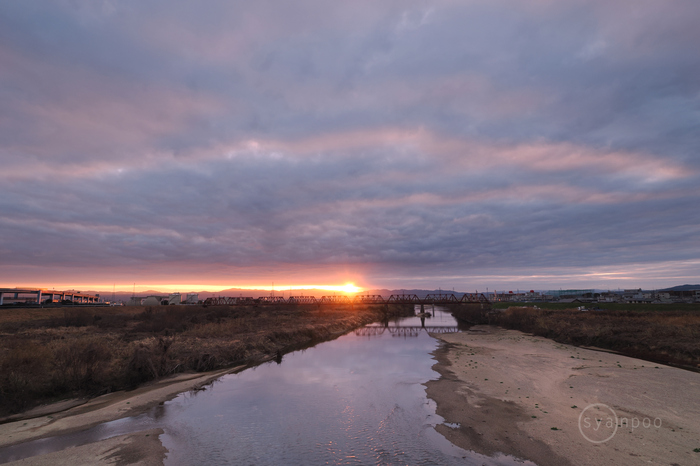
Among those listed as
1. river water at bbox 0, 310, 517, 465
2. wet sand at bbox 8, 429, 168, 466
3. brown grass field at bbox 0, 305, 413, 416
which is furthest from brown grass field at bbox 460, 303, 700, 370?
wet sand at bbox 8, 429, 168, 466

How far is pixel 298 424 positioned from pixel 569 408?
53.3ft

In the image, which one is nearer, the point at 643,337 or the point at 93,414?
the point at 93,414

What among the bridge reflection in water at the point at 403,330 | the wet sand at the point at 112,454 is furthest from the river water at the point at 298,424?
the bridge reflection in water at the point at 403,330

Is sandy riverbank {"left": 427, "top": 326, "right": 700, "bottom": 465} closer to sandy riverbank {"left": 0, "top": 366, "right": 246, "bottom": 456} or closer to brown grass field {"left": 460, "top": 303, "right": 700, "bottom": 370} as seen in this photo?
brown grass field {"left": 460, "top": 303, "right": 700, "bottom": 370}

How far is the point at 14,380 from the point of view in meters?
21.2

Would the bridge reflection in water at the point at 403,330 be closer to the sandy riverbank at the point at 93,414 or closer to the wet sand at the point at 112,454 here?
the sandy riverbank at the point at 93,414

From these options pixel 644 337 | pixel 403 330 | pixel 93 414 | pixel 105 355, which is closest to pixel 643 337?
pixel 644 337

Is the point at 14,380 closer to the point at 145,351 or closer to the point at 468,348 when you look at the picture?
the point at 145,351

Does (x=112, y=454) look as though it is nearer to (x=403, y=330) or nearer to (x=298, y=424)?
(x=298, y=424)

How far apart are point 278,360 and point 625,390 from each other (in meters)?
32.6

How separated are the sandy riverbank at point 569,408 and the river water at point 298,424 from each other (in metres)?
1.74

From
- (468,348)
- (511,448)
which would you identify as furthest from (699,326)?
(511,448)

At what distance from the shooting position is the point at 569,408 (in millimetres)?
20312

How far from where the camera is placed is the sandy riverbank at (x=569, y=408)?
48.2 feet
